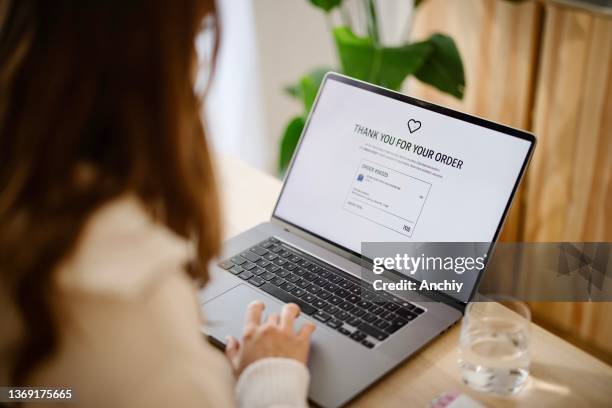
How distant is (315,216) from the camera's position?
3.71ft

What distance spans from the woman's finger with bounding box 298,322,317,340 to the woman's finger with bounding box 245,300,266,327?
0.06 m

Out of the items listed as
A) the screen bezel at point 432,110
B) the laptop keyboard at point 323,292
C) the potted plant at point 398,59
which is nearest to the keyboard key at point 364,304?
the laptop keyboard at point 323,292

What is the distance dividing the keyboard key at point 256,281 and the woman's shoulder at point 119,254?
1.25 ft

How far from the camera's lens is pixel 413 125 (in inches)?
41.2

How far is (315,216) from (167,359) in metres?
0.52

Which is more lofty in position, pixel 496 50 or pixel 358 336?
pixel 496 50

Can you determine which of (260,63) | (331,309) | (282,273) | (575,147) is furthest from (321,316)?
(260,63)

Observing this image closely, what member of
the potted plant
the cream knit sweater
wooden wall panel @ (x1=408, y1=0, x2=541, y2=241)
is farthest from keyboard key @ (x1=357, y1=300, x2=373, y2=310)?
wooden wall panel @ (x1=408, y1=0, x2=541, y2=241)

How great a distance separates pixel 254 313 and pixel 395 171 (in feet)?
1.03

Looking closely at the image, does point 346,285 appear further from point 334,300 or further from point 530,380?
point 530,380

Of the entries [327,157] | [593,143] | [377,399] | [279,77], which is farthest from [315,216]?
[279,77]

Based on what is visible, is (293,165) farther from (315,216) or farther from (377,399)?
(377,399)

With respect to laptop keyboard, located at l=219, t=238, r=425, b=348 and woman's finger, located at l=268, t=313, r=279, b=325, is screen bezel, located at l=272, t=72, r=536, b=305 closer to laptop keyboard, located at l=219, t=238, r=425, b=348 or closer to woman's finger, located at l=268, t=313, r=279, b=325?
laptop keyboard, located at l=219, t=238, r=425, b=348

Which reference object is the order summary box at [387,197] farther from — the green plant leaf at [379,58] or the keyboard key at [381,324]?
the green plant leaf at [379,58]
